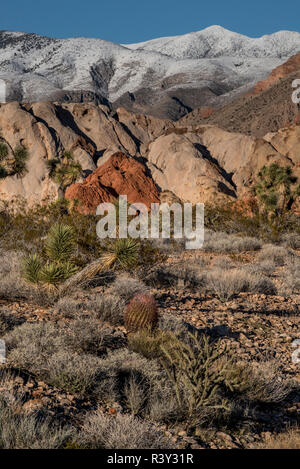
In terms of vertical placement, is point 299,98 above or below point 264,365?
above

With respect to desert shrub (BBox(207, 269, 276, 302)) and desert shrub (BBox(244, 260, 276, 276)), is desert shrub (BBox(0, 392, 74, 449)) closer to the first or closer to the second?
desert shrub (BBox(207, 269, 276, 302))

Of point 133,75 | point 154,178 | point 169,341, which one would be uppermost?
point 133,75

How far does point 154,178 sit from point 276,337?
27132 millimetres

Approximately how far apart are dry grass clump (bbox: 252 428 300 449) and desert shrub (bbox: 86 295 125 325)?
301 cm

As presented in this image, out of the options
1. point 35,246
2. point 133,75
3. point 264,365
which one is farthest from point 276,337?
point 133,75

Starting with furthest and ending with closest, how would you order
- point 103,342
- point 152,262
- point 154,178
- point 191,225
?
1. point 154,178
2. point 191,225
3. point 152,262
4. point 103,342

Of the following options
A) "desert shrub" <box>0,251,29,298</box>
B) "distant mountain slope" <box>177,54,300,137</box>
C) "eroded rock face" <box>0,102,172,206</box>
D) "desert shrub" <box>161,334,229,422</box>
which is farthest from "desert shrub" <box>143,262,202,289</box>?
"distant mountain slope" <box>177,54,300,137</box>

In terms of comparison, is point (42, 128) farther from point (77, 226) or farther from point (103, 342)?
point (103, 342)

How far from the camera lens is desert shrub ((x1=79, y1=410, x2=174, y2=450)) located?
3.14m

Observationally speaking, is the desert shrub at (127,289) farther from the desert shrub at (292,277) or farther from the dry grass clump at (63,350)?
the desert shrub at (292,277)

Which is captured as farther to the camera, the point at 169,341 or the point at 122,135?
the point at 122,135

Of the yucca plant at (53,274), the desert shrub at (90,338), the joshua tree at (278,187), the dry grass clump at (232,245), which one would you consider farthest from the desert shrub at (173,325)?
the joshua tree at (278,187)

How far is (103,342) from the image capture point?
522 centimetres

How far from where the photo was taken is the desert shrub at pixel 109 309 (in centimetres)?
619
